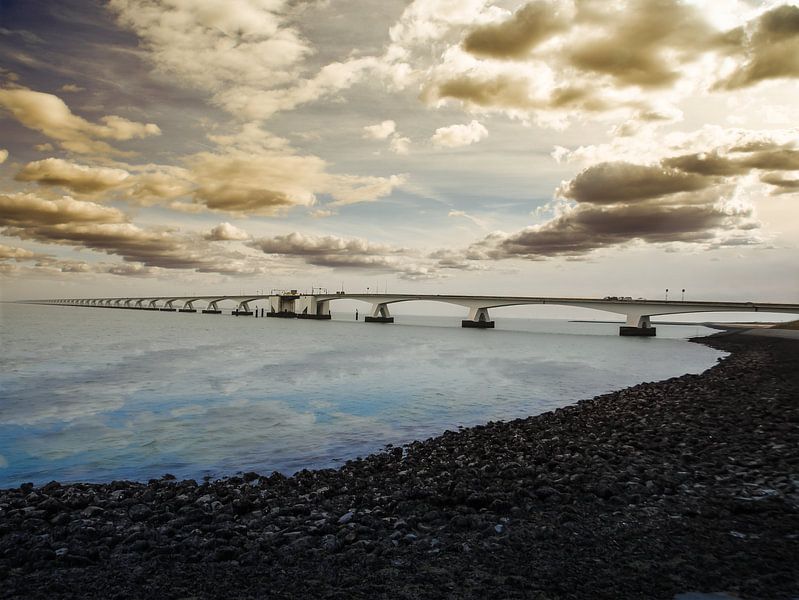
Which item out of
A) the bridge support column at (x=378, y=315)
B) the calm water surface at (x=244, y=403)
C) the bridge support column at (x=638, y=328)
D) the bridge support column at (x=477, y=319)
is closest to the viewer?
the calm water surface at (x=244, y=403)

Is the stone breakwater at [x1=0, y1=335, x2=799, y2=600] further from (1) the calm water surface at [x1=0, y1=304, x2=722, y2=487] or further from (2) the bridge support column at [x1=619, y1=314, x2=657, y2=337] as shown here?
(2) the bridge support column at [x1=619, y1=314, x2=657, y2=337]

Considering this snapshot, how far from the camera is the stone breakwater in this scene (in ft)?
22.6

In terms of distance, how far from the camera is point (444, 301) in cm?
14612

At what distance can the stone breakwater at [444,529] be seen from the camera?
6887mm

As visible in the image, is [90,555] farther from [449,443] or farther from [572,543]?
[449,443]

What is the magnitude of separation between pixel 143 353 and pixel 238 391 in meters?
32.4

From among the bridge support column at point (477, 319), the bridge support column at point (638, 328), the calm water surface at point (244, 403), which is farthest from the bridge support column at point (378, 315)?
the calm water surface at point (244, 403)

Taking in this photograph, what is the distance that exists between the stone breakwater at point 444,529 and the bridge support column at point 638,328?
110 m

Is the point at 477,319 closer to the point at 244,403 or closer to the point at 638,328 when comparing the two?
the point at 638,328

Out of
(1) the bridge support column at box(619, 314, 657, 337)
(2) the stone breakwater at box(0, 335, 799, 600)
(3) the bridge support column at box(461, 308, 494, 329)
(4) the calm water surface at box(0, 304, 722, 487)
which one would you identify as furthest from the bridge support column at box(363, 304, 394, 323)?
(2) the stone breakwater at box(0, 335, 799, 600)

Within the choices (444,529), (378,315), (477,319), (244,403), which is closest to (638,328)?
(477,319)

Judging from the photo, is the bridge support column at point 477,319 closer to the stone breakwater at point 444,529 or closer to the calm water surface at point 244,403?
the calm water surface at point 244,403

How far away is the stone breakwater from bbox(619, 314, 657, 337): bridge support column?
109936 mm

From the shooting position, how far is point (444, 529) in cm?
898
